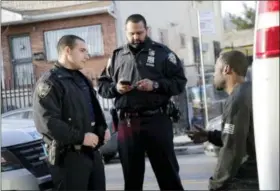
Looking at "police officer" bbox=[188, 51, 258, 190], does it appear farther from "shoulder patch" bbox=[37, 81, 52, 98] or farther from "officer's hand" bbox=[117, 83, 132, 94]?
"shoulder patch" bbox=[37, 81, 52, 98]

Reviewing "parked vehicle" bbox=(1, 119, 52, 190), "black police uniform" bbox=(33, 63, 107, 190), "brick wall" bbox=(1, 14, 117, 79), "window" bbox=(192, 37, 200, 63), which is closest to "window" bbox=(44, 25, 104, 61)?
"brick wall" bbox=(1, 14, 117, 79)

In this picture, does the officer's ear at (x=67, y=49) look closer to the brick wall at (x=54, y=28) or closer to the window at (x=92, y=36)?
the brick wall at (x=54, y=28)

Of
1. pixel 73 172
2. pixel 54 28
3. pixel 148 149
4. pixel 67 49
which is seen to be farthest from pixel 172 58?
pixel 54 28

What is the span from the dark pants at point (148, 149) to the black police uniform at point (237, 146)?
45.8 inches

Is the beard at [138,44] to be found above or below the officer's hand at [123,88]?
above

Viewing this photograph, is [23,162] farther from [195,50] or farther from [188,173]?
[195,50]

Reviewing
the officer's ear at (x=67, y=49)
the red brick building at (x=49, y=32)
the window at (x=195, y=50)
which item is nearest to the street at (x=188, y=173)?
the officer's ear at (x=67, y=49)

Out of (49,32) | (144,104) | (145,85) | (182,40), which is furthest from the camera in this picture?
(182,40)

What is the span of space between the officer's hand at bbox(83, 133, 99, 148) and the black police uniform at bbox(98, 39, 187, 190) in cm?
62

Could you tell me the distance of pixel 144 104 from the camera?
15.7 ft

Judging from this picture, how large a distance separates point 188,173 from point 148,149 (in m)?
4.35

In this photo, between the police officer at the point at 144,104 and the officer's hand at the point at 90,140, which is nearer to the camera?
the officer's hand at the point at 90,140

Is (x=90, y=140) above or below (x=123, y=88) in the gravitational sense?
below

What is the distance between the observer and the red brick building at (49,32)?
2084 cm
